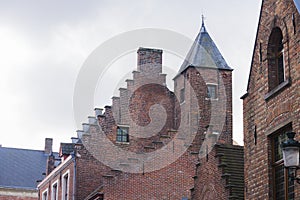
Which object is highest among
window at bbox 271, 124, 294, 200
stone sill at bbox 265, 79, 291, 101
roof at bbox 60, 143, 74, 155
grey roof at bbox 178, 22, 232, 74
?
grey roof at bbox 178, 22, 232, 74

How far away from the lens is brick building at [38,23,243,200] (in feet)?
99.3

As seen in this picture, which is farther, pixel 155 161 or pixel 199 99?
pixel 199 99

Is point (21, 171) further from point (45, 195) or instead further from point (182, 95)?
point (182, 95)

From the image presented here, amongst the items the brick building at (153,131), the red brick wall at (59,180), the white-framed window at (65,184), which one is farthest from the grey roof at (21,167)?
the brick building at (153,131)

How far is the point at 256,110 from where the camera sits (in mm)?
18984

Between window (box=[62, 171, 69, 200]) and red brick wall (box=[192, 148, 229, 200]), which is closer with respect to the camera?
red brick wall (box=[192, 148, 229, 200])

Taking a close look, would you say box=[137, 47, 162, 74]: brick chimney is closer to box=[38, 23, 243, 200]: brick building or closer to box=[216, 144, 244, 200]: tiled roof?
box=[38, 23, 243, 200]: brick building

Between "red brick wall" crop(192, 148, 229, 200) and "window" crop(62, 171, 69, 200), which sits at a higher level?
"window" crop(62, 171, 69, 200)

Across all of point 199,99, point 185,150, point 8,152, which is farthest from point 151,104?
point 8,152

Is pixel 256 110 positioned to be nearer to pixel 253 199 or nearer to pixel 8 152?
pixel 253 199

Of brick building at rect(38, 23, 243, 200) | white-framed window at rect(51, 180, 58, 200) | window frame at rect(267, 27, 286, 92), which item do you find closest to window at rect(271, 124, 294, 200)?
window frame at rect(267, 27, 286, 92)

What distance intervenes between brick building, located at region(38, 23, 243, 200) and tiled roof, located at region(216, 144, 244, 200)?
646cm

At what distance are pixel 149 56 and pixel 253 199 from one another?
714 inches

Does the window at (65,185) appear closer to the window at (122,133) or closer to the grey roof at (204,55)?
Answer: the window at (122,133)
